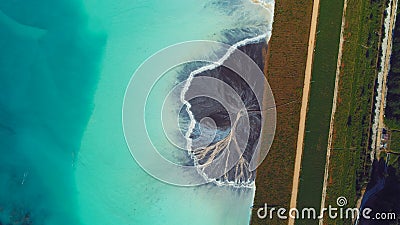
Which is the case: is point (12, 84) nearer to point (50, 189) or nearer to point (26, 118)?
point (26, 118)

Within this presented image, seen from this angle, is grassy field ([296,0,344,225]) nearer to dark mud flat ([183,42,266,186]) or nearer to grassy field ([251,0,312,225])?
grassy field ([251,0,312,225])

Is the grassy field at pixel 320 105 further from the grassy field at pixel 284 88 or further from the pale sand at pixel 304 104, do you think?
the grassy field at pixel 284 88

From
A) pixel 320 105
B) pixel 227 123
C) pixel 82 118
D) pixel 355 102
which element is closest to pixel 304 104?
Answer: pixel 320 105

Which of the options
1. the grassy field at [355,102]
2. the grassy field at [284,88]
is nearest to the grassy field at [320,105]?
the grassy field at [355,102]

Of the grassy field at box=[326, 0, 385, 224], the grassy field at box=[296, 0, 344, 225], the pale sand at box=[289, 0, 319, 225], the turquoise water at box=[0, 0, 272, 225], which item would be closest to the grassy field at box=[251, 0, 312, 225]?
the pale sand at box=[289, 0, 319, 225]

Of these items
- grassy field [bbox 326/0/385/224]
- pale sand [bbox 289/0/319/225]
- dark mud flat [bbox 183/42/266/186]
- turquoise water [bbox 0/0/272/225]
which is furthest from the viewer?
grassy field [bbox 326/0/385/224]

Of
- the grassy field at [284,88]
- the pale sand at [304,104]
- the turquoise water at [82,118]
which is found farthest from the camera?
the pale sand at [304,104]

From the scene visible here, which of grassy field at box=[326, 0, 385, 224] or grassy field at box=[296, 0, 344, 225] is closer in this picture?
grassy field at box=[296, 0, 344, 225]

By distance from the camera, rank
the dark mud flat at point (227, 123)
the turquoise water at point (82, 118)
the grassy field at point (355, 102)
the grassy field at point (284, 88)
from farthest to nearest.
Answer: the grassy field at point (355, 102)
the grassy field at point (284, 88)
the dark mud flat at point (227, 123)
the turquoise water at point (82, 118)

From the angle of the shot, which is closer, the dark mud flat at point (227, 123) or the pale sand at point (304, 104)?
the dark mud flat at point (227, 123)
